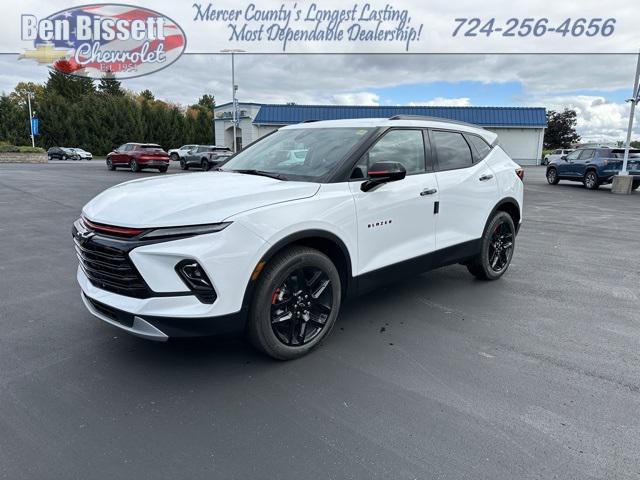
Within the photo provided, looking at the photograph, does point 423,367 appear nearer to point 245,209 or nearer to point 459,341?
point 459,341

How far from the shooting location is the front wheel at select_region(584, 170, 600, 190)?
1926 centimetres

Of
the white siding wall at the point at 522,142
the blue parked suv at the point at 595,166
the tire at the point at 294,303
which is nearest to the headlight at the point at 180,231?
the tire at the point at 294,303

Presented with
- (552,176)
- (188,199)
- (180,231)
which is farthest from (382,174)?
(552,176)

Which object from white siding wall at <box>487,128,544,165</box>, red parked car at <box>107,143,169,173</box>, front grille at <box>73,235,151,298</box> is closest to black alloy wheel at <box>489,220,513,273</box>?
front grille at <box>73,235,151,298</box>

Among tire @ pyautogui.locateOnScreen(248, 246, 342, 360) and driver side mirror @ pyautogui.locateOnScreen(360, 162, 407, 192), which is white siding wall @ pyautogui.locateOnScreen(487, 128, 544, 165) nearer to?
driver side mirror @ pyautogui.locateOnScreen(360, 162, 407, 192)

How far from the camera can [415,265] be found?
4.21m

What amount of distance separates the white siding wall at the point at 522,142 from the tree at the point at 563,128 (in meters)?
26.3

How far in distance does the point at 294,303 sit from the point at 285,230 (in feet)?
1.92

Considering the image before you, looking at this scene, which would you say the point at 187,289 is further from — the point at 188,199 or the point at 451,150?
the point at 451,150

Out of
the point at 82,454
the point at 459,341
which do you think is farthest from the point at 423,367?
the point at 82,454

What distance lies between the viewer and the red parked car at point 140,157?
81.8 feet

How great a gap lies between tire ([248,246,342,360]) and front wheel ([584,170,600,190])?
19634mm

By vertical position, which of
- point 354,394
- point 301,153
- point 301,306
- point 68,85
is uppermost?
point 68,85

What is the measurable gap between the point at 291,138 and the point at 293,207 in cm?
148
